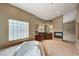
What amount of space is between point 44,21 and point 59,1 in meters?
0.46

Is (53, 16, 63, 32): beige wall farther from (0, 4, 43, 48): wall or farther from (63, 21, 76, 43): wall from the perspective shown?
(0, 4, 43, 48): wall

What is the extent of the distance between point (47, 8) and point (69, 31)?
1.70 feet

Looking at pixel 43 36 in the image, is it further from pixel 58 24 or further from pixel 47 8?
pixel 47 8

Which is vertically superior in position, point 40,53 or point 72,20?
point 72,20

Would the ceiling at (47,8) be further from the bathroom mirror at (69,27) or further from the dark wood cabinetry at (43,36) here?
the dark wood cabinetry at (43,36)

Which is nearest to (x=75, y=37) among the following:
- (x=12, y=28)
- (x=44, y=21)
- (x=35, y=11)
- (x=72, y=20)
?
(x=72, y=20)

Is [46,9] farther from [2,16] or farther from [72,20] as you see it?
[2,16]

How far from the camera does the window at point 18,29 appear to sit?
56.0 inches

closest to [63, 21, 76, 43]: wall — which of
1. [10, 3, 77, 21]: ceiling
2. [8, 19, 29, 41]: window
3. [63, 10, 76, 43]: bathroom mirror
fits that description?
[63, 10, 76, 43]: bathroom mirror

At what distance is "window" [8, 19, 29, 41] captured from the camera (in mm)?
1422

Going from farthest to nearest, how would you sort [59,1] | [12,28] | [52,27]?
[52,27] → [12,28] → [59,1]

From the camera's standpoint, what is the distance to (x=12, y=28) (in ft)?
4.72

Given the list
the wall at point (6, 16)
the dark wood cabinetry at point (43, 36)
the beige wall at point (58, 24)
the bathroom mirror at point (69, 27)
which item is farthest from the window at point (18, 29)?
the bathroom mirror at point (69, 27)

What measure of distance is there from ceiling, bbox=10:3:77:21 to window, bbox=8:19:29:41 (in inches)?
9.0
